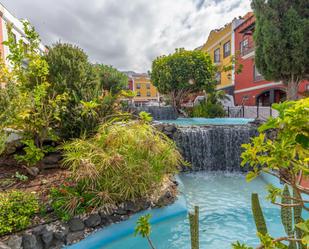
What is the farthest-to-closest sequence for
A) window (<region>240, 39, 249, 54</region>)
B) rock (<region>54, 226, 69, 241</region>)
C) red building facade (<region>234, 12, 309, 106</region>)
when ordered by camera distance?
window (<region>240, 39, 249, 54</region>), red building facade (<region>234, 12, 309, 106</region>), rock (<region>54, 226, 69, 241</region>)

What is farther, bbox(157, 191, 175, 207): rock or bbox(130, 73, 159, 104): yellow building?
bbox(130, 73, 159, 104): yellow building

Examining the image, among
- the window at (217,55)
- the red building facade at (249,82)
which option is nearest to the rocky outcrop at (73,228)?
the red building facade at (249,82)

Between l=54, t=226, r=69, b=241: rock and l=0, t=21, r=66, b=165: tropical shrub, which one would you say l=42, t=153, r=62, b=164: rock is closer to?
l=0, t=21, r=66, b=165: tropical shrub

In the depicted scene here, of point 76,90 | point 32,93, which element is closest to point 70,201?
point 32,93

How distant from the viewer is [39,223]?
352 centimetres

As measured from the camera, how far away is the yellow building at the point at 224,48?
23.4 metres

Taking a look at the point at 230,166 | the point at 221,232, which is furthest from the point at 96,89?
the point at 230,166

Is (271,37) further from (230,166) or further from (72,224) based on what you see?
(72,224)

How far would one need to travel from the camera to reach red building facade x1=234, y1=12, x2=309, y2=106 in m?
18.8

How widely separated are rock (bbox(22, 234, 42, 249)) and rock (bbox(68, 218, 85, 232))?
0.54 metres

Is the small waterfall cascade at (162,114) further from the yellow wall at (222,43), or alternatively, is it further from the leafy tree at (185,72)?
the yellow wall at (222,43)

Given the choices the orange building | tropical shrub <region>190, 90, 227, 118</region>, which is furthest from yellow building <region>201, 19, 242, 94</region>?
the orange building

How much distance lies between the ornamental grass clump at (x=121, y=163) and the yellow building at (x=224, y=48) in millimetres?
19747

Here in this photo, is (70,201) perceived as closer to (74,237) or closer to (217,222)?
(74,237)
